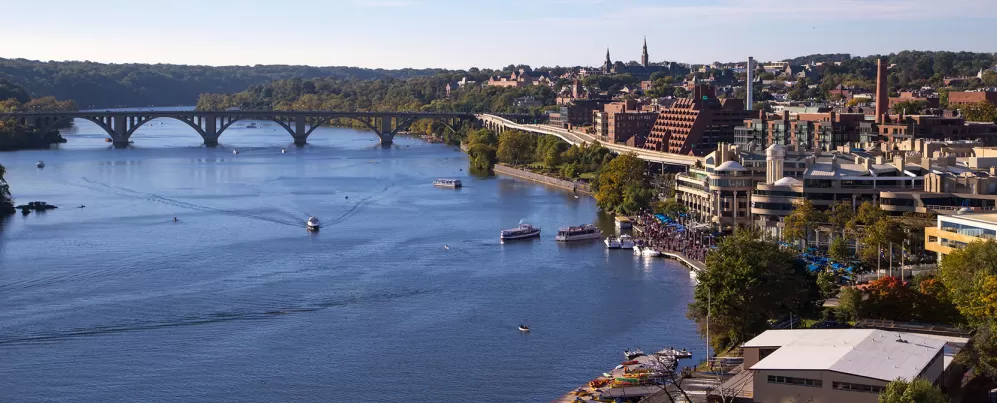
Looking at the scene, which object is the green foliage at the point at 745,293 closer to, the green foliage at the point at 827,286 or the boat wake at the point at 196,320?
the green foliage at the point at 827,286

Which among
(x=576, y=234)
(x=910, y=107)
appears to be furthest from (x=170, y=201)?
(x=910, y=107)

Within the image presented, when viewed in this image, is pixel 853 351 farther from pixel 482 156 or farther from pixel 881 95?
pixel 482 156

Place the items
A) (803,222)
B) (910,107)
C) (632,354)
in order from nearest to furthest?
1. (632,354)
2. (803,222)
3. (910,107)

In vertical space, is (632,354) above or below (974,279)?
below

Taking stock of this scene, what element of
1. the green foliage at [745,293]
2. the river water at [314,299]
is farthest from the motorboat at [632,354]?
the green foliage at [745,293]

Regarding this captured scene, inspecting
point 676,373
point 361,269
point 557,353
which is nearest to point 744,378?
point 676,373

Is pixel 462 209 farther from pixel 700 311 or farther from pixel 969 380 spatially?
pixel 969 380
